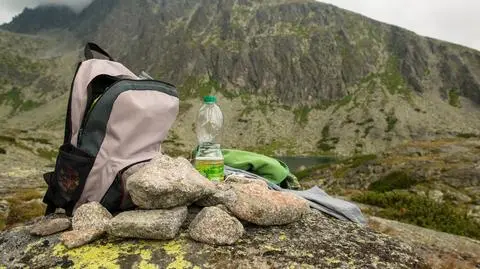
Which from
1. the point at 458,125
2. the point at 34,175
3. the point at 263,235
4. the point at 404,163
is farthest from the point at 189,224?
the point at 458,125

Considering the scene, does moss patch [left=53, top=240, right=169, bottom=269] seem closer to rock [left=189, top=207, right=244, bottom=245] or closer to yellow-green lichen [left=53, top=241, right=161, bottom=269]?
yellow-green lichen [left=53, top=241, right=161, bottom=269]

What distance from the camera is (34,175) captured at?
873 inches

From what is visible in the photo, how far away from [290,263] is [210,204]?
1.34m

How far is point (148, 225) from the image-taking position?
4.07 metres

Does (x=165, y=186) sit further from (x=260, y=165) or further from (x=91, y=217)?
(x=260, y=165)

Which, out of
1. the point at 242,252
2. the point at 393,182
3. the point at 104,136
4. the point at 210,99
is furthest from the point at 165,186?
the point at 393,182

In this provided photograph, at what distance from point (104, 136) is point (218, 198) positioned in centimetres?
164

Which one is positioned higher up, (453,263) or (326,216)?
(326,216)

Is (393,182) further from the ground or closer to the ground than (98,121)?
closer to the ground

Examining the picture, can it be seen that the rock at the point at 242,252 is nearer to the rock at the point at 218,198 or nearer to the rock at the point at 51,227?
the rock at the point at 51,227

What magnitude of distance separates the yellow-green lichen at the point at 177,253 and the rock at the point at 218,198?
71 centimetres

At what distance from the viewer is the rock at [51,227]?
14.9 ft

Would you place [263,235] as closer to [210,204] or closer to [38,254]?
[210,204]

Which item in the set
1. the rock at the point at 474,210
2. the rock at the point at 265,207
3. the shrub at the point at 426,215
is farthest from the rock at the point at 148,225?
the rock at the point at 474,210
